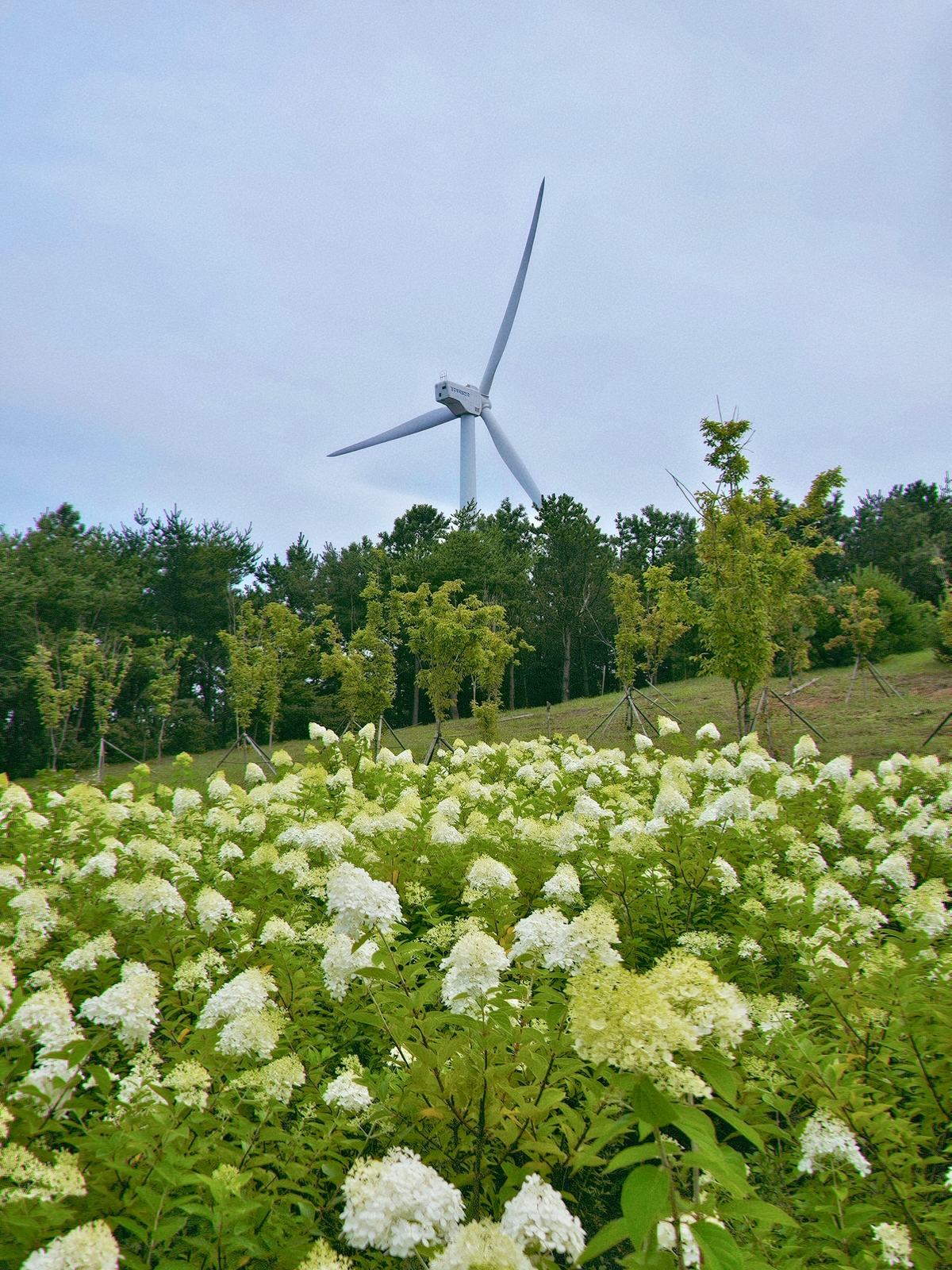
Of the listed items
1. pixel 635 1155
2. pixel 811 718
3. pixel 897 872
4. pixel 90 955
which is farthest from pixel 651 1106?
pixel 811 718

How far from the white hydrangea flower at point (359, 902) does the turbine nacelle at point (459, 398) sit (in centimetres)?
4409

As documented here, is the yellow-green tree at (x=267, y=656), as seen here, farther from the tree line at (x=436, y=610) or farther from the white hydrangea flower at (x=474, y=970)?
the white hydrangea flower at (x=474, y=970)

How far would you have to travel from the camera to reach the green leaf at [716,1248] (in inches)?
53.8

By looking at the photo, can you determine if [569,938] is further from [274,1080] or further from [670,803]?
[670,803]

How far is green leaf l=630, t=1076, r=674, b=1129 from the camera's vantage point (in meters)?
1.36

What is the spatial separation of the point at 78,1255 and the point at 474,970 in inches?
47.0

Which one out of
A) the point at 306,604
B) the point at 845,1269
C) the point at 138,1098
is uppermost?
the point at 306,604

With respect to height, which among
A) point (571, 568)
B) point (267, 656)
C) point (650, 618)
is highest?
point (571, 568)

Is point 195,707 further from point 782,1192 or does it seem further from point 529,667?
point 782,1192

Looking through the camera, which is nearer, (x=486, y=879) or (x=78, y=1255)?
(x=78, y=1255)

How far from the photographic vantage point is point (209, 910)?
3.69 metres

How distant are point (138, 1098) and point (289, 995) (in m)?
0.97

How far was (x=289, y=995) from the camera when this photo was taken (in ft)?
10.5

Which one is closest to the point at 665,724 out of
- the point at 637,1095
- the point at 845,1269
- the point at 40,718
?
the point at 845,1269
